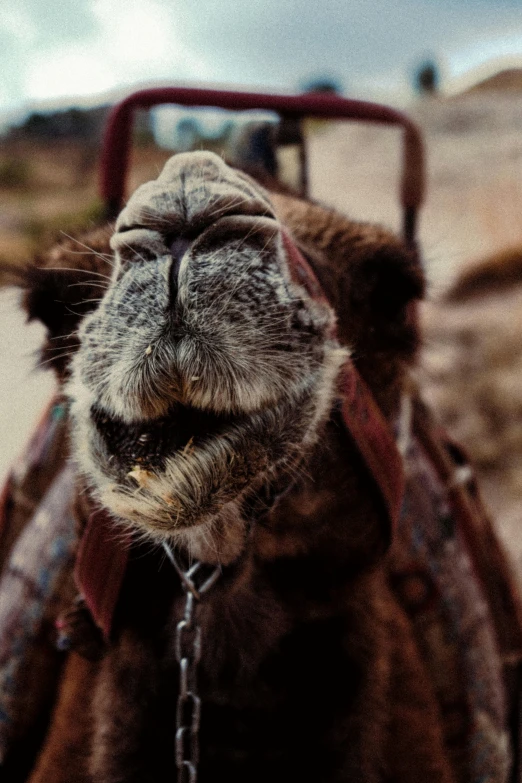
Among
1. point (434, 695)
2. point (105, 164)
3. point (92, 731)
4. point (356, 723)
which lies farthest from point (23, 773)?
point (105, 164)

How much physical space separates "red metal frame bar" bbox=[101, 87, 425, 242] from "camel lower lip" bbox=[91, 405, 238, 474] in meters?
1.17

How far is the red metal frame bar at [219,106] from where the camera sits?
6.68 feet

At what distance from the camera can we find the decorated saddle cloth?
192 centimetres

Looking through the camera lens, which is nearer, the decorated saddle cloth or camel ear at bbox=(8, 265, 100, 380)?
camel ear at bbox=(8, 265, 100, 380)

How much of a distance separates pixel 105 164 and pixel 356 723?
1.70m

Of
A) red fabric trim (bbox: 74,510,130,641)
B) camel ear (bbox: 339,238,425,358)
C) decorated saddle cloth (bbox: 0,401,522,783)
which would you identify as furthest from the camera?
decorated saddle cloth (bbox: 0,401,522,783)

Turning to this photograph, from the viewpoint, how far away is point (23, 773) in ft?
6.25

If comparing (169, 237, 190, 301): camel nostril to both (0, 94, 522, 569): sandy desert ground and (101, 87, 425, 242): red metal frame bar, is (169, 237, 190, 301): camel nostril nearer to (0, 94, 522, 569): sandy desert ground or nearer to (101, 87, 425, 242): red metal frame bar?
→ (101, 87, 425, 242): red metal frame bar

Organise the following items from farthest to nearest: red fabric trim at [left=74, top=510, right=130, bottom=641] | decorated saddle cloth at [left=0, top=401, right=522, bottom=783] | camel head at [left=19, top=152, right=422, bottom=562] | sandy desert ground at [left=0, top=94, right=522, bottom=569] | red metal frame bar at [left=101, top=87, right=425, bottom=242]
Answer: sandy desert ground at [left=0, top=94, right=522, bottom=569] → red metal frame bar at [left=101, top=87, right=425, bottom=242] → decorated saddle cloth at [left=0, top=401, right=522, bottom=783] → red fabric trim at [left=74, top=510, right=130, bottom=641] → camel head at [left=19, top=152, right=422, bottom=562]

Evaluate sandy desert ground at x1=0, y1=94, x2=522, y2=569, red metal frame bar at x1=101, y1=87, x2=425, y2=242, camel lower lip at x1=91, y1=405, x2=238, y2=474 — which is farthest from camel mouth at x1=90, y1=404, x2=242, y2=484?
sandy desert ground at x1=0, y1=94, x2=522, y2=569

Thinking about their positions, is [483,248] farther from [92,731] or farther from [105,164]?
[92,731]

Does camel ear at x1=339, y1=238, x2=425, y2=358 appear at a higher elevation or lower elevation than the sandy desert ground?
lower

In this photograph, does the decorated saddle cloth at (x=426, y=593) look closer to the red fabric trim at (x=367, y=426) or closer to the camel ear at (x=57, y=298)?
the camel ear at (x=57, y=298)

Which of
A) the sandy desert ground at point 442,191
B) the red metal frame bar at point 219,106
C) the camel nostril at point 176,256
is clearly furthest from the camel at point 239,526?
the sandy desert ground at point 442,191
